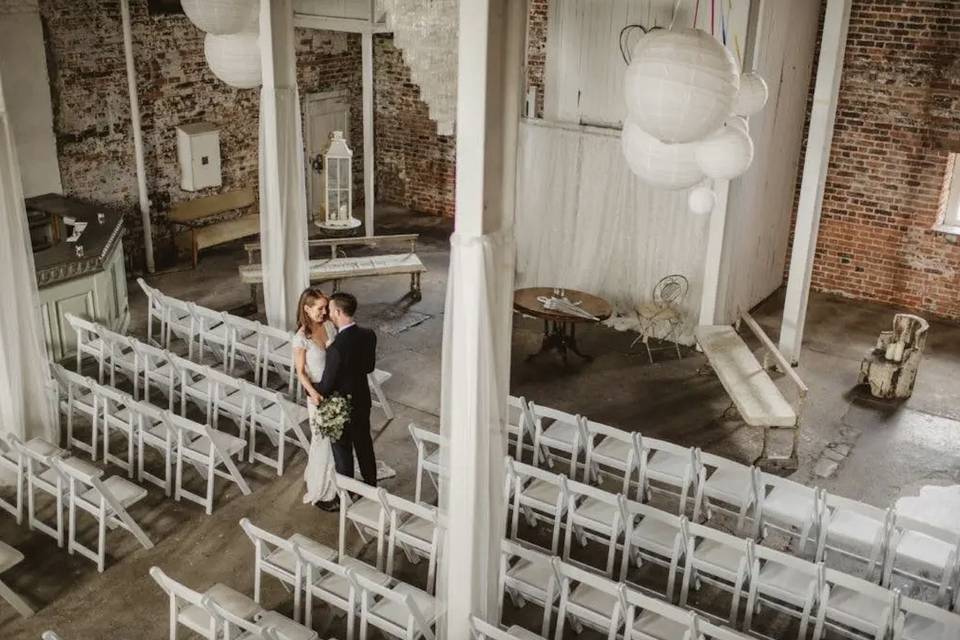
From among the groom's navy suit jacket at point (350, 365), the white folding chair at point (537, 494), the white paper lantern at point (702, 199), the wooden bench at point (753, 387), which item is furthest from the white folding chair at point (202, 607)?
the white paper lantern at point (702, 199)

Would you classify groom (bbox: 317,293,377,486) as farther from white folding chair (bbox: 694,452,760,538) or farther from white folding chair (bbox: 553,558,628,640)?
white folding chair (bbox: 694,452,760,538)

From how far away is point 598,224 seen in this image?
445 inches

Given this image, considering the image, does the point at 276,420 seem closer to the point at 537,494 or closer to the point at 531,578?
the point at 537,494

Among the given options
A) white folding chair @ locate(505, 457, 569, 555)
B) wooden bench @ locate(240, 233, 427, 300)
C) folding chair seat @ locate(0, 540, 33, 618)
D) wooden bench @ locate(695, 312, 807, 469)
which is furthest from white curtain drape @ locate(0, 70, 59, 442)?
wooden bench @ locate(695, 312, 807, 469)

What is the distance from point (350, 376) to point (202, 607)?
7.02ft

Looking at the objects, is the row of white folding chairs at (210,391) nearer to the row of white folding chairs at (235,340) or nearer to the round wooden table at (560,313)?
the row of white folding chairs at (235,340)

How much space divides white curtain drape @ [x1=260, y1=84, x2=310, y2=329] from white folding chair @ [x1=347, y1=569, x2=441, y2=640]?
4.37 metres

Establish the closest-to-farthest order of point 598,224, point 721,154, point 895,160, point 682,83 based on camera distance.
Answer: point 682,83 → point 721,154 → point 598,224 → point 895,160

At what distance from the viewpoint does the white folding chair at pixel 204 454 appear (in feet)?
23.4

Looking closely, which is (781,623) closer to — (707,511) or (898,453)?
(707,511)

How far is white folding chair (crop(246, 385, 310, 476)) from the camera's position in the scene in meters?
7.71

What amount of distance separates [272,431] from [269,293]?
1757 mm

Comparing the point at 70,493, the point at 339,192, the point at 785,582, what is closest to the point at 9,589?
the point at 70,493

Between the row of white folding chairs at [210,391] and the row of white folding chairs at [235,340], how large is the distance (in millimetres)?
449
